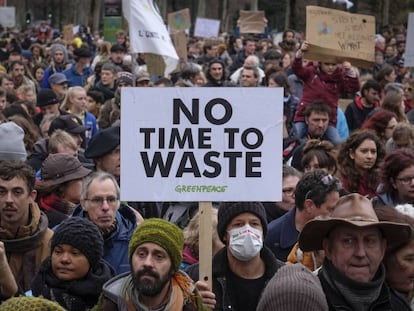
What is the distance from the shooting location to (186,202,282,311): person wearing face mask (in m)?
5.18

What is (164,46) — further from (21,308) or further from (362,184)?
(21,308)

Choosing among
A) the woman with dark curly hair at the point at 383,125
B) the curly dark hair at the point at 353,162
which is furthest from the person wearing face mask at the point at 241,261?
the woman with dark curly hair at the point at 383,125

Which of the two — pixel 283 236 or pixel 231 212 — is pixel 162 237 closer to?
pixel 231 212

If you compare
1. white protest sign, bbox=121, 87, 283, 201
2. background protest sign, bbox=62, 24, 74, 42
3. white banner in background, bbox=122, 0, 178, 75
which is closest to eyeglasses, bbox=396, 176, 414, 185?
white protest sign, bbox=121, 87, 283, 201

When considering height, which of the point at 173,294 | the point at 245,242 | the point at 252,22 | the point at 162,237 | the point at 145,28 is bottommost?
Answer: the point at 173,294

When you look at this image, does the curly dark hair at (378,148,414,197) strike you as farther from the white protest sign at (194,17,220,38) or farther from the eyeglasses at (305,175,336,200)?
the white protest sign at (194,17,220,38)

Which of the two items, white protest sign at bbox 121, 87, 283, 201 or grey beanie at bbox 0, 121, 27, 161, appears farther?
grey beanie at bbox 0, 121, 27, 161

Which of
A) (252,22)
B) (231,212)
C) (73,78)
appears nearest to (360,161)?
(231,212)

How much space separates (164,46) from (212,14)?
63.8m

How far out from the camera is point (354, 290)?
3830 mm

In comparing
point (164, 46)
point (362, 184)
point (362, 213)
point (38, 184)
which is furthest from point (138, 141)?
point (164, 46)

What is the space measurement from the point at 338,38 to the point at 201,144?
6.54m

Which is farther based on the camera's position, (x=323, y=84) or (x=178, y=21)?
(x=178, y=21)

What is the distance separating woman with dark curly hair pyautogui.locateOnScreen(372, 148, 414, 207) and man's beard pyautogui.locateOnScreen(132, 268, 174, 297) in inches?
104
